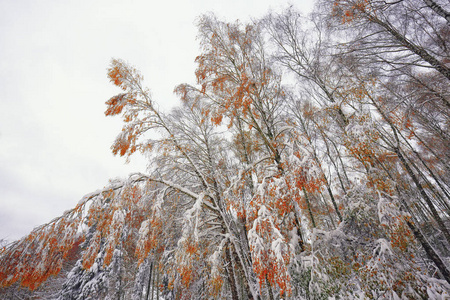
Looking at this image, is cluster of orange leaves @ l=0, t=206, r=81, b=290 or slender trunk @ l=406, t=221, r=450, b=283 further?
slender trunk @ l=406, t=221, r=450, b=283

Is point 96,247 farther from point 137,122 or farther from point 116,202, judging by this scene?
point 137,122

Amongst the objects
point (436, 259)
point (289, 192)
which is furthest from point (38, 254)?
point (436, 259)

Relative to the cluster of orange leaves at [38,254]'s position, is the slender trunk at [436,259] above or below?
below

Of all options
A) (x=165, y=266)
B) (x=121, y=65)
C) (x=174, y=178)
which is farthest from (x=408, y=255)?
(x=121, y=65)

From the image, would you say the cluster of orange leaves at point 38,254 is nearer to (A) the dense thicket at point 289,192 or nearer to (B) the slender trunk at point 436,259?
(A) the dense thicket at point 289,192

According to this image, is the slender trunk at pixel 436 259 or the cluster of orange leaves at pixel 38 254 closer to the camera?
the cluster of orange leaves at pixel 38 254

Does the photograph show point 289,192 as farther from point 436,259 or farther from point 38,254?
point 38,254

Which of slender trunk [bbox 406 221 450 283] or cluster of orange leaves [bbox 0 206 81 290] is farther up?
cluster of orange leaves [bbox 0 206 81 290]

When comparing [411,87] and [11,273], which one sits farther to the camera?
[411,87]

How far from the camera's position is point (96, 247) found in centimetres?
405

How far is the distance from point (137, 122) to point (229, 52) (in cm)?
399

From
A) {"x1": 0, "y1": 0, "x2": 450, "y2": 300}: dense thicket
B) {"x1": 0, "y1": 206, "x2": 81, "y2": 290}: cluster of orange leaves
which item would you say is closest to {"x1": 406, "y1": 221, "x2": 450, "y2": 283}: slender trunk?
{"x1": 0, "y1": 0, "x2": 450, "y2": 300}: dense thicket

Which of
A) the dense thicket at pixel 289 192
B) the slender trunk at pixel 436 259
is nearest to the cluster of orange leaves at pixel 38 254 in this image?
the dense thicket at pixel 289 192

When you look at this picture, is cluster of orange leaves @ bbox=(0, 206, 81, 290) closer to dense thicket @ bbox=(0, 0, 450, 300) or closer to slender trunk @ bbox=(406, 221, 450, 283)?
dense thicket @ bbox=(0, 0, 450, 300)
